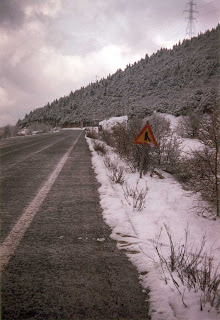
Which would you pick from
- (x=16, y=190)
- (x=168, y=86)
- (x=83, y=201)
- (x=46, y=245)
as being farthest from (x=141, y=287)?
(x=168, y=86)

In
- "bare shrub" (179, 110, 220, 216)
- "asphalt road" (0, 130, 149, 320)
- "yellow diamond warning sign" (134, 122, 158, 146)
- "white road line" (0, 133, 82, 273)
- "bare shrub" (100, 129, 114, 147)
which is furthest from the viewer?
"bare shrub" (100, 129, 114, 147)

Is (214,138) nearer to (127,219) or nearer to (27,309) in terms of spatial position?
(127,219)

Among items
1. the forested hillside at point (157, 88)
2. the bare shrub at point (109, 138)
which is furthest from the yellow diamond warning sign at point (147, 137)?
the bare shrub at point (109, 138)

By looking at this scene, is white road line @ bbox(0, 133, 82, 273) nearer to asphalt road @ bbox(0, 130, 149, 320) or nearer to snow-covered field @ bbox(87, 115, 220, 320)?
asphalt road @ bbox(0, 130, 149, 320)

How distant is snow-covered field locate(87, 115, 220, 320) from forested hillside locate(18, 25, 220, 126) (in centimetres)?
641

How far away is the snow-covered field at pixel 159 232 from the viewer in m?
1.79

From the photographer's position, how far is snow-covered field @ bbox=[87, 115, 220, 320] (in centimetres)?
179

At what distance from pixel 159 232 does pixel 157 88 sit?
84320mm

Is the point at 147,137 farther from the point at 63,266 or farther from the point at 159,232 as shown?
the point at 63,266

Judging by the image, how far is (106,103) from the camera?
419 feet

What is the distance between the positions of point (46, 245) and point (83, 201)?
181 cm

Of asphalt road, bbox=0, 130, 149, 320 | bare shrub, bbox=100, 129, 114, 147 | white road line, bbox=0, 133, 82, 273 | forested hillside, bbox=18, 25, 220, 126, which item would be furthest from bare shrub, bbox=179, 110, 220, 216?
bare shrub, bbox=100, 129, 114, 147

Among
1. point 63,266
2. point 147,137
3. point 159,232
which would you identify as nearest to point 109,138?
point 147,137

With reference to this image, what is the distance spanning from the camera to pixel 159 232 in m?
3.28
